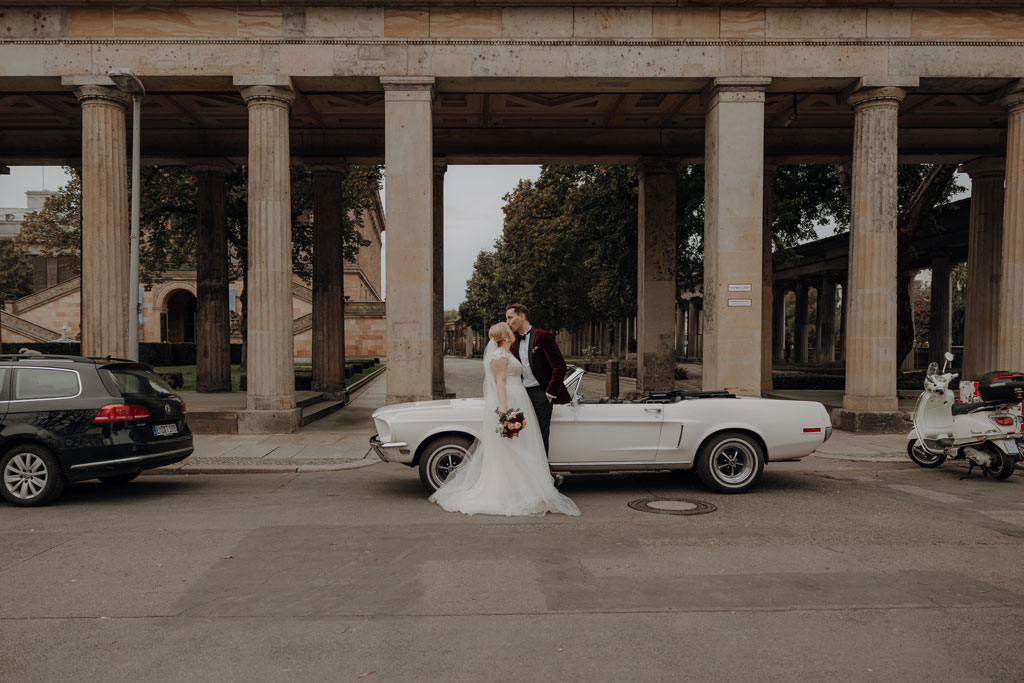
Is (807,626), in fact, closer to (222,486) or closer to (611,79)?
(222,486)

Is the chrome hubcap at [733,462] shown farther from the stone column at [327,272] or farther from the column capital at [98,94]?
the stone column at [327,272]

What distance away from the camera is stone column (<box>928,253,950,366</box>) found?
34.0 metres

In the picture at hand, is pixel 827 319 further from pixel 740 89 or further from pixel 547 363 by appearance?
pixel 547 363

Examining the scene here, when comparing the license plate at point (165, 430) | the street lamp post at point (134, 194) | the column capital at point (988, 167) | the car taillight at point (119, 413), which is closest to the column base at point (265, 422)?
the street lamp post at point (134, 194)

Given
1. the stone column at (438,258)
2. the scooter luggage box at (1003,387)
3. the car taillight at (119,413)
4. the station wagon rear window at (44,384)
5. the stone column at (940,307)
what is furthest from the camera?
the stone column at (940,307)

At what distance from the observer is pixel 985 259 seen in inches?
774

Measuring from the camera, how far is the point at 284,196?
14.4 meters

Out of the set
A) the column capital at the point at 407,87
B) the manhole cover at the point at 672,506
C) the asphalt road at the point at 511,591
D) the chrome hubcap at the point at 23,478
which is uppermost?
the column capital at the point at 407,87

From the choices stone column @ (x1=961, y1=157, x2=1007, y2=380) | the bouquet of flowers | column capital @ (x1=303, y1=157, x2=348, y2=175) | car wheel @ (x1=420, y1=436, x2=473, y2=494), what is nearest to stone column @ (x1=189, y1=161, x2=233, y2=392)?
column capital @ (x1=303, y1=157, x2=348, y2=175)

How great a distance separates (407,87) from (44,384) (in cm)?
857

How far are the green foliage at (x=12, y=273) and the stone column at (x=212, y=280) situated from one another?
46624 millimetres

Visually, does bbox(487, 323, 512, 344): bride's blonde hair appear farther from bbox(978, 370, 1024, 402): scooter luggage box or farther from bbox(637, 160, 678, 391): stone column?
bbox(637, 160, 678, 391): stone column

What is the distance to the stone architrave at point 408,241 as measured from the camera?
1400 cm

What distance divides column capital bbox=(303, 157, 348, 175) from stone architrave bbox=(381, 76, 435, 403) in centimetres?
584
